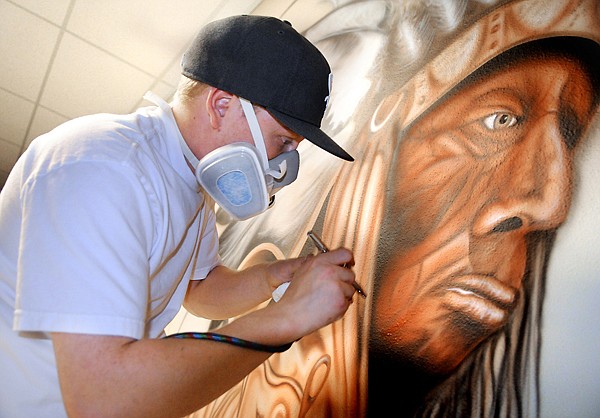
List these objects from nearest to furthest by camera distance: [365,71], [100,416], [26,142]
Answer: [100,416], [365,71], [26,142]

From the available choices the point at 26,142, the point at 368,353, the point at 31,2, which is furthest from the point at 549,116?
the point at 26,142

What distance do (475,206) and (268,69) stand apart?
0.60 m

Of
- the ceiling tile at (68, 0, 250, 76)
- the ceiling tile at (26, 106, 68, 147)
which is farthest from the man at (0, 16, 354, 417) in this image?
the ceiling tile at (26, 106, 68, 147)

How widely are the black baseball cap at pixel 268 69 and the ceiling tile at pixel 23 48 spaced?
7.46ft

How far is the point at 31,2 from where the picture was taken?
2.61 meters

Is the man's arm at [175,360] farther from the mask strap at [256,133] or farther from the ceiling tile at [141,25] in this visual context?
the ceiling tile at [141,25]

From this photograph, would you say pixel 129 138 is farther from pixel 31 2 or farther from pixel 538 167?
pixel 31 2

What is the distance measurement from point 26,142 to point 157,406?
4.44 meters

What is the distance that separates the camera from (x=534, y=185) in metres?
0.82

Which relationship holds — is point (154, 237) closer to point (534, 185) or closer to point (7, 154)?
point (534, 185)

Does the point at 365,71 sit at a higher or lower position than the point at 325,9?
lower

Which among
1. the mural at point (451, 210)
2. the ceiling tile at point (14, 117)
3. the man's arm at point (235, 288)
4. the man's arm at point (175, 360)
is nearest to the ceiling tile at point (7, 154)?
the ceiling tile at point (14, 117)

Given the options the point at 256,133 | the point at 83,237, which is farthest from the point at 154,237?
the point at 256,133

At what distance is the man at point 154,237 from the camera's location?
774 millimetres
